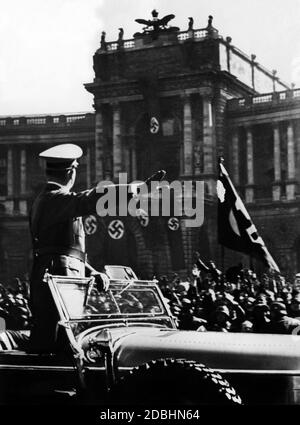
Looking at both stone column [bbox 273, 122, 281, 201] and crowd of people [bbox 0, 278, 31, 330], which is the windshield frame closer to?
crowd of people [bbox 0, 278, 31, 330]

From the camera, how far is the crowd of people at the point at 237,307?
8.02m

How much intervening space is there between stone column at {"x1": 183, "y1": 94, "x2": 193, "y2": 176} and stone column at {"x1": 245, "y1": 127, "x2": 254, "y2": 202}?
2.46 m

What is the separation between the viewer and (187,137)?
34.5 meters

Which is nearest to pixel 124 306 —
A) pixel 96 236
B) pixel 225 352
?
pixel 225 352

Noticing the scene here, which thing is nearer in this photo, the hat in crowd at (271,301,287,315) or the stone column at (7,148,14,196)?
the hat in crowd at (271,301,287,315)

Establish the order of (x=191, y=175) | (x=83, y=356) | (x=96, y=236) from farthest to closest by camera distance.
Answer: (x=191, y=175) → (x=96, y=236) → (x=83, y=356)

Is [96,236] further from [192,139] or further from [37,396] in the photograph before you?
[37,396]

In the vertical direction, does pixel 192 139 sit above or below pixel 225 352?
above

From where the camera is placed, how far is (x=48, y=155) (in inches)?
247

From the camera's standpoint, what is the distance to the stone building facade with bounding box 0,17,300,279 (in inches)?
1238

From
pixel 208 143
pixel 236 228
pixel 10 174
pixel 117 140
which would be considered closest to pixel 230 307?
pixel 236 228

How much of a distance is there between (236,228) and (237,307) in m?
1.02

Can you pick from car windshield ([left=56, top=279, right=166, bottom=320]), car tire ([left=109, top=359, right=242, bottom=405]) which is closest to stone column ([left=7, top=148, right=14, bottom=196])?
car windshield ([left=56, top=279, right=166, bottom=320])

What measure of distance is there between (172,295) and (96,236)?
14408mm
